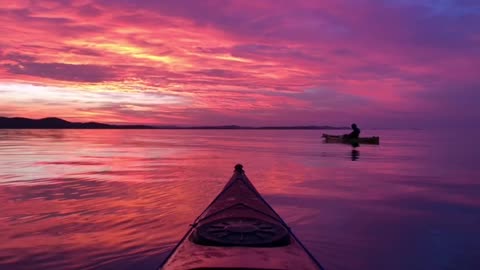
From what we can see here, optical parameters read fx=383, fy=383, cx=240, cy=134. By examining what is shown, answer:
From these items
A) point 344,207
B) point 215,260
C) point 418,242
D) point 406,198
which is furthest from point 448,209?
point 215,260

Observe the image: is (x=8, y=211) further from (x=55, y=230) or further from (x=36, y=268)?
(x=36, y=268)

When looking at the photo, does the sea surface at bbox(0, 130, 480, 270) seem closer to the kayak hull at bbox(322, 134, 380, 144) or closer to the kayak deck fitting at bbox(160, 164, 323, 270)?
the kayak deck fitting at bbox(160, 164, 323, 270)

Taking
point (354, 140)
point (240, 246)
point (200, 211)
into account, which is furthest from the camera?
point (354, 140)

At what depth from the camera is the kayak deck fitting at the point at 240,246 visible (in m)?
4.62

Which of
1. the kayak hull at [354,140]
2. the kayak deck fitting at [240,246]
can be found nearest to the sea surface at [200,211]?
the kayak deck fitting at [240,246]

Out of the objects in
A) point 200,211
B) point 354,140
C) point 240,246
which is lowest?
point 200,211

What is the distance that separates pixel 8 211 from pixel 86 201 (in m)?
2.35

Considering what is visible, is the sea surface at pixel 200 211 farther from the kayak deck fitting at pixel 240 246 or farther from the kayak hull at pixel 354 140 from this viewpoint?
the kayak hull at pixel 354 140

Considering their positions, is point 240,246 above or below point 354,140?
below

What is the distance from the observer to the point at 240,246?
5.13 metres

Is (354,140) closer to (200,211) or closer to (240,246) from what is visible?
(200,211)

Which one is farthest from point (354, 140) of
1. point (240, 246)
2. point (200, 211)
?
point (240, 246)

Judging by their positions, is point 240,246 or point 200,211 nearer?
point 240,246

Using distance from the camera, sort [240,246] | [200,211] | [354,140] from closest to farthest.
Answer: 1. [240,246]
2. [200,211]
3. [354,140]
